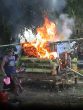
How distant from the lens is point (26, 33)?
2117cm

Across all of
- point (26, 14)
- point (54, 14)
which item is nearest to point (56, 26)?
point (54, 14)

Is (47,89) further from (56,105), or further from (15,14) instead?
(15,14)

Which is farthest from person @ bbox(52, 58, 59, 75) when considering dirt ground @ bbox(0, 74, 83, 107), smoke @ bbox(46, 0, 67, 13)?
smoke @ bbox(46, 0, 67, 13)

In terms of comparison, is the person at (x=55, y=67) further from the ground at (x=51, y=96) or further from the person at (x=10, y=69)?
the person at (x=10, y=69)

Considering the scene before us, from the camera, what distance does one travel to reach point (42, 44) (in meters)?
14.5

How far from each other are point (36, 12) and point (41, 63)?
13.1 ft

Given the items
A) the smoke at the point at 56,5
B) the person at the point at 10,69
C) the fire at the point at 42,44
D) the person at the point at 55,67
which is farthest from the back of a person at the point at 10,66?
the smoke at the point at 56,5

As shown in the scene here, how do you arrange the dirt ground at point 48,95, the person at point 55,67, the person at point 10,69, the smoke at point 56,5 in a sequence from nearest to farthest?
the dirt ground at point 48,95 < the person at point 10,69 < the person at point 55,67 < the smoke at point 56,5

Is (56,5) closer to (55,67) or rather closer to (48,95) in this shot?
(55,67)

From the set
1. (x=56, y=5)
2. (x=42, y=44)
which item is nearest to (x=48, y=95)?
(x=42, y=44)

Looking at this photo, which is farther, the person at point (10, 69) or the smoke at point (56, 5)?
the smoke at point (56, 5)

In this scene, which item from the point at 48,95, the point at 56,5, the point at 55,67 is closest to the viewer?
the point at 48,95

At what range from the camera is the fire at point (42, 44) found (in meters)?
14.2

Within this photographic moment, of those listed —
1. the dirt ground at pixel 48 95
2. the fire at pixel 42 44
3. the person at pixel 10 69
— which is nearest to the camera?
the dirt ground at pixel 48 95
